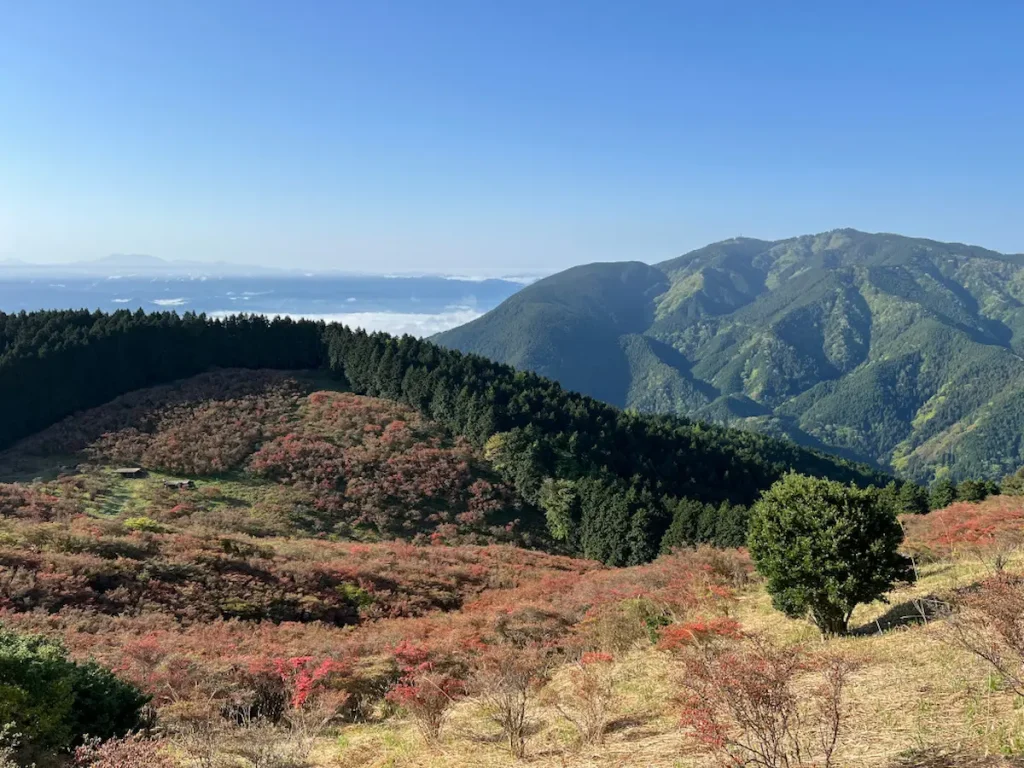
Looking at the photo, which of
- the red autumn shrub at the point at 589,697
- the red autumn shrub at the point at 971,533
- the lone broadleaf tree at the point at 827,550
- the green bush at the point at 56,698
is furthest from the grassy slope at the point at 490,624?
the green bush at the point at 56,698

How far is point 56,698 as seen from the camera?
9922mm

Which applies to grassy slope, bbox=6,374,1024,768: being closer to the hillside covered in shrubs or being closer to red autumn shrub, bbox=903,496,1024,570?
the hillside covered in shrubs

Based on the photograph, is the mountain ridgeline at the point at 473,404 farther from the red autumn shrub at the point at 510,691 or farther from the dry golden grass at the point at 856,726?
the dry golden grass at the point at 856,726

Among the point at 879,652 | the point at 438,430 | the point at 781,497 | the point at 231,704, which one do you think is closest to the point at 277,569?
the point at 231,704

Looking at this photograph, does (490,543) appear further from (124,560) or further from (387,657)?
(387,657)

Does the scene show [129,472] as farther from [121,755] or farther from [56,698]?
[121,755]

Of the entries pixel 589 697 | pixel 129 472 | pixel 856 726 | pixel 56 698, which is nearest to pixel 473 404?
pixel 129 472

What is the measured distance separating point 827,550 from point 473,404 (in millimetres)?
50193

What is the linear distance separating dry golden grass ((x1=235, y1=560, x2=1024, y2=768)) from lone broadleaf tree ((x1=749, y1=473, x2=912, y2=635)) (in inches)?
34.9

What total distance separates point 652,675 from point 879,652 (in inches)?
183

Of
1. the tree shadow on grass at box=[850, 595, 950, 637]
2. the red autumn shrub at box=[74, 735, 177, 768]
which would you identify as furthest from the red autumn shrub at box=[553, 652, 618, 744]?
the red autumn shrub at box=[74, 735, 177, 768]

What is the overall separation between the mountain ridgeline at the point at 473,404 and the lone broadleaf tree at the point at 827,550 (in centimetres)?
2877

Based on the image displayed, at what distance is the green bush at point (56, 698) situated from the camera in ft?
31.1

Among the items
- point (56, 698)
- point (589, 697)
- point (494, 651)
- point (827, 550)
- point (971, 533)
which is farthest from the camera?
point (971, 533)
